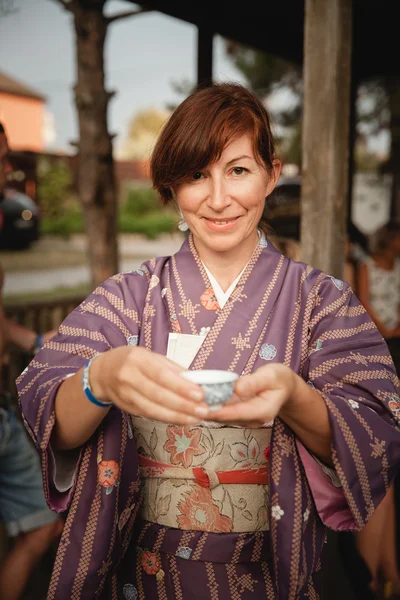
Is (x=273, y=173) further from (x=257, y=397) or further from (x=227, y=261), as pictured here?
(x=257, y=397)

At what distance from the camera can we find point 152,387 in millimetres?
1040

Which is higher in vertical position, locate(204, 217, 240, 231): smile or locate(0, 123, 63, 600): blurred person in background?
locate(204, 217, 240, 231): smile

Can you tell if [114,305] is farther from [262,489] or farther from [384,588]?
[384,588]

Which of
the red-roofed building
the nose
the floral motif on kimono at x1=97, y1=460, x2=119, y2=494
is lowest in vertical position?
the floral motif on kimono at x1=97, y1=460, x2=119, y2=494

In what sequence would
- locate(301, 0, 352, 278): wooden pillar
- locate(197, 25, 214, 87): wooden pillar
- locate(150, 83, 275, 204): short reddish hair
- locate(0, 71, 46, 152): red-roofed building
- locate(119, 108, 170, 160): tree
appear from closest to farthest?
locate(150, 83, 275, 204): short reddish hair, locate(301, 0, 352, 278): wooden pillar, locate(197, 25, 214, 87): wooden pillar, locate(0, 71, 46, 152): red-roofed building, locate(119, 108, 170, 160): tree

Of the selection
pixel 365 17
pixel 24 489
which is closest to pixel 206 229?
pixel 24 489

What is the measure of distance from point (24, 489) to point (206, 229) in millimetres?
1777

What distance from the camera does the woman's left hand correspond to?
1.07m

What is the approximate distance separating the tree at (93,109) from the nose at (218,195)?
2.15 m

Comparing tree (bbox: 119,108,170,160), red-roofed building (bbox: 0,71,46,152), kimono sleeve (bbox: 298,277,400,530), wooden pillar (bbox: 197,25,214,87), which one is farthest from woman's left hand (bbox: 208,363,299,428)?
tree (bbox: 119,108,170,160)

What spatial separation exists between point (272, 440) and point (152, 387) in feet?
1.42

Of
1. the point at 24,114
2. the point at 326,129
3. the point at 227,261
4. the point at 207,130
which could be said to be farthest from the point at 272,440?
the point at 24,114

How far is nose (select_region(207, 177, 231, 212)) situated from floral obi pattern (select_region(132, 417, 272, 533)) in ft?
1.83

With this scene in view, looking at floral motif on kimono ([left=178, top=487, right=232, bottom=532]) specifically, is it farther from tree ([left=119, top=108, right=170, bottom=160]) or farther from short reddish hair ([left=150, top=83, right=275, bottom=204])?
tree ([left=119, top=108, right=170, bottom=160])
